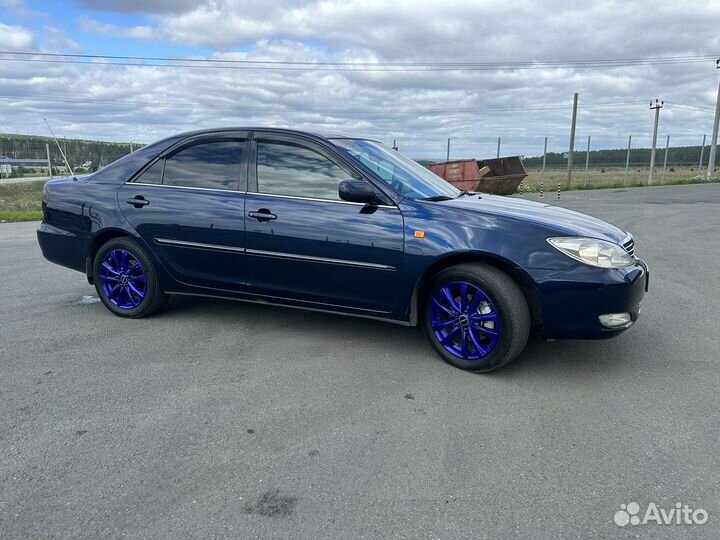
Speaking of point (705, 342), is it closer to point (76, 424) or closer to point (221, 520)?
point (221, 520)

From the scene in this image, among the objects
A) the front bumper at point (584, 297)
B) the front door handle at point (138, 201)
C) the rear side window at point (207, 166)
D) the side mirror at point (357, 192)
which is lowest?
the front bumper at point (584, 297)

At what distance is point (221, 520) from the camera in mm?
2277

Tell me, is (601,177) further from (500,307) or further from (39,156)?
(500,307)

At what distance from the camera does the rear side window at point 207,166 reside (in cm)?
453

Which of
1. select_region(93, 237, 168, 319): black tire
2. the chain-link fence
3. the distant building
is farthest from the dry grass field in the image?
select_region(93, 237, 168, 319): black tire

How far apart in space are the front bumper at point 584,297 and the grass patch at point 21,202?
14483 mm

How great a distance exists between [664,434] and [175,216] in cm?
380

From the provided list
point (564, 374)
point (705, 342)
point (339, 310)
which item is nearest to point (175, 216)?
point (339, 310)

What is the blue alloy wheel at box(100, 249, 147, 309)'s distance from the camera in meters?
4.90

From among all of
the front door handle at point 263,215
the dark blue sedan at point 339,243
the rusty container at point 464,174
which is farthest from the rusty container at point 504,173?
the front door handle at point 263,215

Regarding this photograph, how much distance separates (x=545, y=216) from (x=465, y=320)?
38.0 inches

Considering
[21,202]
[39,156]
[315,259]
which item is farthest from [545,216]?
[39,156]

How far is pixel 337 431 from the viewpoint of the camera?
9.87 feet

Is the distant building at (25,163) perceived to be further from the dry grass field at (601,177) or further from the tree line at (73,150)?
the dry grass field at (601,177)
